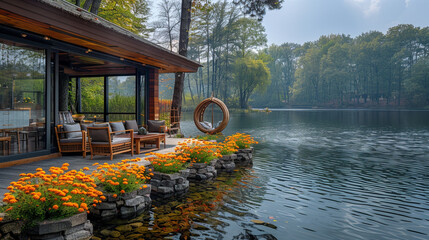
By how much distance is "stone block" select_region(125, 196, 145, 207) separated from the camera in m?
4.13

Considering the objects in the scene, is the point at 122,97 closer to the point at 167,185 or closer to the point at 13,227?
the point at 167,185

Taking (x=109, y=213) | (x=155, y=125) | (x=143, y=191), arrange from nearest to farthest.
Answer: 1. (x=109, y=213)
2. (x=143, y=191)
3. (x=155, y=125)

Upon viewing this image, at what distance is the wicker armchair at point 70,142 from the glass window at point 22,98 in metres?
0.33

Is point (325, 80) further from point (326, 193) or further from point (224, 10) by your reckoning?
point (326, 193)

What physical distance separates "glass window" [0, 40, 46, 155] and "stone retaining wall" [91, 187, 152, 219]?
2.50m

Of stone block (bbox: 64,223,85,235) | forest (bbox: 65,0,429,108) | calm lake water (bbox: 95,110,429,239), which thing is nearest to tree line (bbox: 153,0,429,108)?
forest (bbox: 65,0,429,108)

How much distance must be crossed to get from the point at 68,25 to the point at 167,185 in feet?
10.4

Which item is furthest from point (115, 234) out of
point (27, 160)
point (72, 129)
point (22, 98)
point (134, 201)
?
point (22, 98)

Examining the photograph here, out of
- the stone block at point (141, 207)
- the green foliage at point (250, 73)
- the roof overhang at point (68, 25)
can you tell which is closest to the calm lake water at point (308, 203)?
the stone block at point (141, 207)

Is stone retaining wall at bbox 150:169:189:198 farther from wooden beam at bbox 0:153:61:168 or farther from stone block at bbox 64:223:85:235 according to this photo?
wooden beam at bbox 0:153:61:168

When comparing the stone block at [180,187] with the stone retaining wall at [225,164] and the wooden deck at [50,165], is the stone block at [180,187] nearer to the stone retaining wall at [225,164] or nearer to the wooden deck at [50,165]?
the wooden deck at [50,165]

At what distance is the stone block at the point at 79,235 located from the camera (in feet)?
10.3

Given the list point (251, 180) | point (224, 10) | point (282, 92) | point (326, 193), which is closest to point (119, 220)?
point (251, 180)

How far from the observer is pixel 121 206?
4.11m
